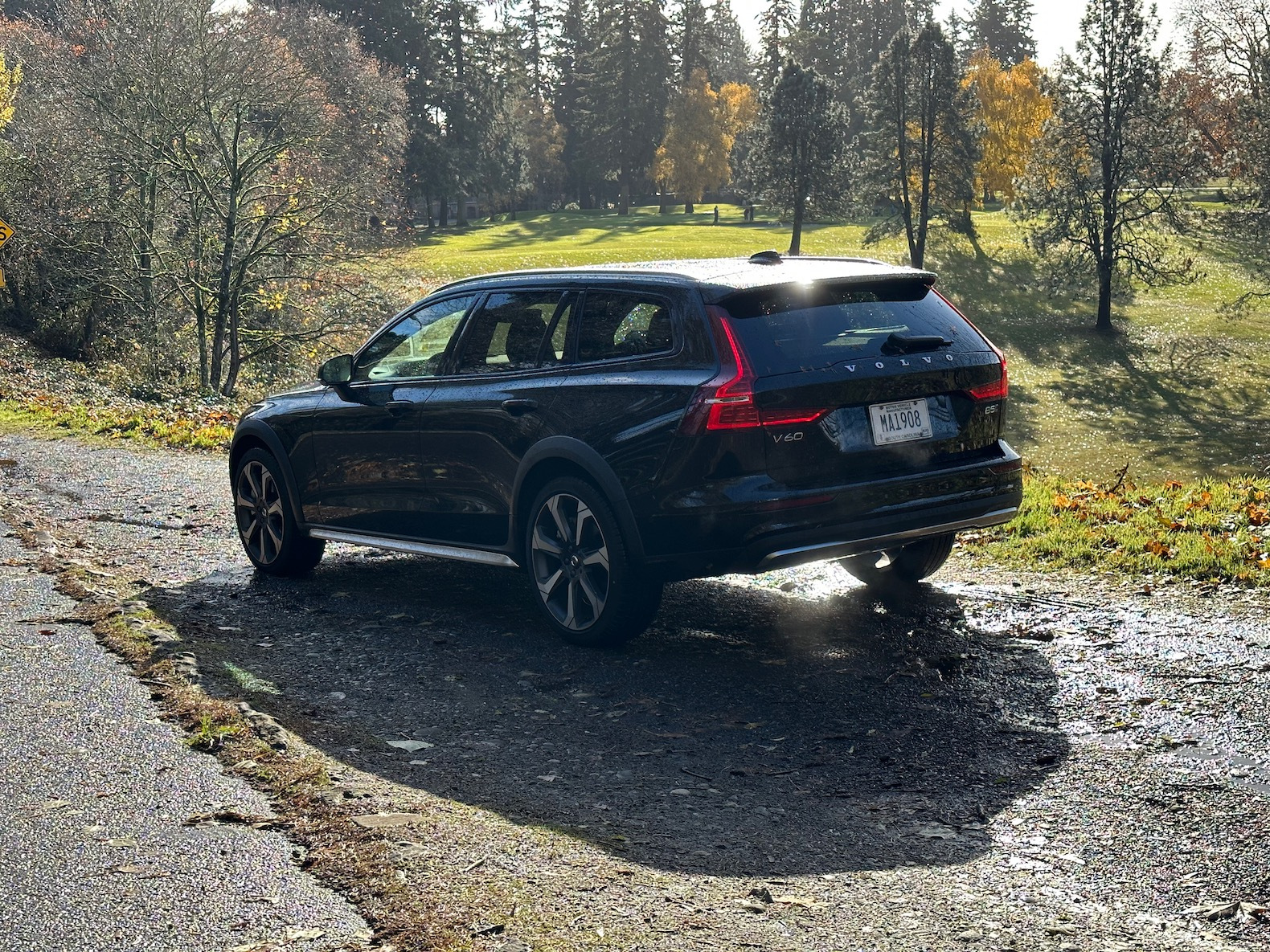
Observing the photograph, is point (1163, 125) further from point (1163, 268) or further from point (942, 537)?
point (942, 537)

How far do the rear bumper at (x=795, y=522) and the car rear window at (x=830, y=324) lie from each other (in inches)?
22.1

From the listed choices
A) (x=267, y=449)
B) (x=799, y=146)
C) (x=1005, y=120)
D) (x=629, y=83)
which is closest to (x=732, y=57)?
(x=629, y=83)

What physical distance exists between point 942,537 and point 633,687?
Answer: 223 centimetres

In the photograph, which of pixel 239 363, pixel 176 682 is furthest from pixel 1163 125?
pixel 176 682

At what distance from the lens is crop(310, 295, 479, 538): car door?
7.68 meters

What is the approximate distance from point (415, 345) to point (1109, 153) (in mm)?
48333

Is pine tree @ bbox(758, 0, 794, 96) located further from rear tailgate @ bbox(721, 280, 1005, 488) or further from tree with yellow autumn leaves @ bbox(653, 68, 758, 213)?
rear tailgate @ bbox(721, 280, 1005, 488)

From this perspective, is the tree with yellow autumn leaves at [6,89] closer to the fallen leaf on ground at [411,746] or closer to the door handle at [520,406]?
the door handle at [520,406]

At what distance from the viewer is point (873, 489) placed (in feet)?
20.4

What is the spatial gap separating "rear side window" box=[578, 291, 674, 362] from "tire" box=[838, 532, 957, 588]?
5.99ft

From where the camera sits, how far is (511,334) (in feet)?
23.8

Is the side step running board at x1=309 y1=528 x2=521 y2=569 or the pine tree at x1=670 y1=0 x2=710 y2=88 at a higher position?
the pine tree at x1=670 y1=0 x2=710 y2=88

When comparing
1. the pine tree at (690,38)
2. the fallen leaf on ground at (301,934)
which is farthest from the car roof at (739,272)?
the pine tree at (690,38)

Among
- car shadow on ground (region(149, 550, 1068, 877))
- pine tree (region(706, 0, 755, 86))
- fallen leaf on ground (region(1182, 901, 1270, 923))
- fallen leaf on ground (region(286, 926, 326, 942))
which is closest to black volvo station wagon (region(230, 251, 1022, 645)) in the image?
car shadow on ground (region(149, 550, 1068, 877))
